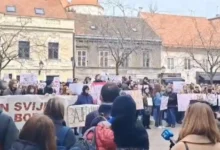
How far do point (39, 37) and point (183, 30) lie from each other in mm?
20678

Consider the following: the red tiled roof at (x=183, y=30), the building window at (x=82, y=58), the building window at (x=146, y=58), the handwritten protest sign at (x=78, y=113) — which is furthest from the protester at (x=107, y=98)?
the red tiled roof at (x=183, y=30)

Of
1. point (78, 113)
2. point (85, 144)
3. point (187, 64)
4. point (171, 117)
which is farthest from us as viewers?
point (187, 64)

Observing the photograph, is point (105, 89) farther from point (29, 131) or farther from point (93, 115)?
point (29, 131)

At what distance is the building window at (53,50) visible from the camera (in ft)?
161

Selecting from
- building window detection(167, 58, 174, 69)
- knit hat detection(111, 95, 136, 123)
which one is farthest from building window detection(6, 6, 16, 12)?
knit hat detection(111, 95, 136, 123)

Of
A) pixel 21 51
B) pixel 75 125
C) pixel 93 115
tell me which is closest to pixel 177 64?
pixel 21 51

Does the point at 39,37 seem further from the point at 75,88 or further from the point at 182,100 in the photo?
the point at 182,100

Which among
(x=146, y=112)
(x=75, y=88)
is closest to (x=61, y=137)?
(x=146, y=112)

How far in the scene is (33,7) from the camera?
50.8 m

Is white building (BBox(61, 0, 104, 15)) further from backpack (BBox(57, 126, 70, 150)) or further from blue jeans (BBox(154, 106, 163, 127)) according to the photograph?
backpack (BBox(57, 126, 70, 150))

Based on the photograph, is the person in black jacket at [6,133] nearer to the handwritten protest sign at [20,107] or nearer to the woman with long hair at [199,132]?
the woman with long hair at [199,132]

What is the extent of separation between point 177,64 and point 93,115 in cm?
5108

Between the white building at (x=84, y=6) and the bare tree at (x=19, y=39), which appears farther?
the white building at (x=84, y=6)

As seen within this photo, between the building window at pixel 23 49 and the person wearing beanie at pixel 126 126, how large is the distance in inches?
1639
